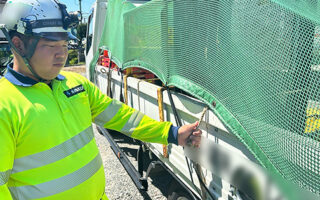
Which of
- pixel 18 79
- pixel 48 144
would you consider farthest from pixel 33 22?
pixel 48 144

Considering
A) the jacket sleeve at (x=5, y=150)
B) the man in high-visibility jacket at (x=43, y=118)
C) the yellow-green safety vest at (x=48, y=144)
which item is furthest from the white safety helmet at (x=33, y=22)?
the jacket sleeve at (x=5, y=150)

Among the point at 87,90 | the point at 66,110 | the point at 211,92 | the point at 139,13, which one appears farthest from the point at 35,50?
the point at 139,13

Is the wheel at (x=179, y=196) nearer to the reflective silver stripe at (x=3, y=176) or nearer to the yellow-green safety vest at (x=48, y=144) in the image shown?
the yellow-green safety vest at (x=48, y=144)

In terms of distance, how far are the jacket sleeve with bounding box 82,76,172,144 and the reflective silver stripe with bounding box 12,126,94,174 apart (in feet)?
0.90

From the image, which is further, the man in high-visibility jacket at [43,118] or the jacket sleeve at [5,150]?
the man in high-visibility jacket at [43,118]

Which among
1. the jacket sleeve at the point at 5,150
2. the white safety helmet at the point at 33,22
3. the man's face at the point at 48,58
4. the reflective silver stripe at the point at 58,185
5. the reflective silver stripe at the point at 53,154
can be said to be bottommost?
the reflective silver stripe at the point at 58,185

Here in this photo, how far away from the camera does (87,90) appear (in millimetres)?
1656

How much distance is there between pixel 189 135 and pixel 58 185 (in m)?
0.80

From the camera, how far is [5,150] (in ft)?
3.47

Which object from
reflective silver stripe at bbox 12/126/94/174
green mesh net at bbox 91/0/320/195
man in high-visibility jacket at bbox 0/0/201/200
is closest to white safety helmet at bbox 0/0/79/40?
man in high-visibility jacket at bbox 0/0/201/200

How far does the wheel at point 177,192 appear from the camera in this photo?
2150mm

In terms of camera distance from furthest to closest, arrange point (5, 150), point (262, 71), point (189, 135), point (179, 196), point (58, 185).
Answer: point (179, 196) < point (189, 135) < point (58, 185) < point (262, 71) < point (5, 150)

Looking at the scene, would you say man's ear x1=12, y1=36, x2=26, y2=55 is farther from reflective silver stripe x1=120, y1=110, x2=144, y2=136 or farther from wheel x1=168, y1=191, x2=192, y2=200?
wheel x1=168, y1=191, x2=192, y2=200

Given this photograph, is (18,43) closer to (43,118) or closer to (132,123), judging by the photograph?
(43,118)
